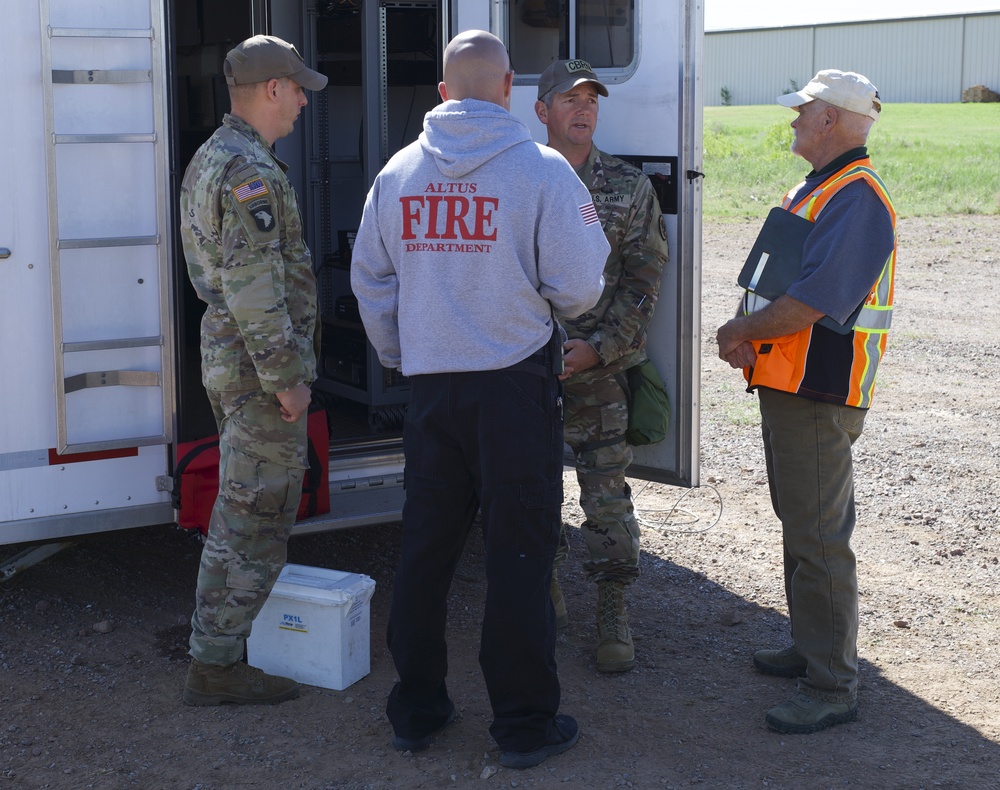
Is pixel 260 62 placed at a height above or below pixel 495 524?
above

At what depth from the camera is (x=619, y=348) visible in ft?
13.3

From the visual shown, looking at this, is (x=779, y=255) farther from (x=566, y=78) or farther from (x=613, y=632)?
(x=613, y=632)

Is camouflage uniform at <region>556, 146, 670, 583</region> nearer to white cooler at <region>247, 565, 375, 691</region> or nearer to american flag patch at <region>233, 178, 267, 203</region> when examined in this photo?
white cooler at <region>247, 565, 375, 691</region>

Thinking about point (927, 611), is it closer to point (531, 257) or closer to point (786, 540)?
point (786, 540)

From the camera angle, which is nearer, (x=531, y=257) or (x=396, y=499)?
(x=531, y=257)

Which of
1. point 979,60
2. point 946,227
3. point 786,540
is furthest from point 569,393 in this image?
point 979,60

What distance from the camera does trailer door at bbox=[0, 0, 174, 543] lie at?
12.4 ft

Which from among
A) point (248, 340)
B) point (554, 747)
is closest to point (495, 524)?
point (554, 747)

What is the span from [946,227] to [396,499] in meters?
13.1

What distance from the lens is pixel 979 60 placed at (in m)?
54.6

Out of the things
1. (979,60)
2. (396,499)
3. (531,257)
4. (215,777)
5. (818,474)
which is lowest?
(215,777)

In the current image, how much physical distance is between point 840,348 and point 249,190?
1.74 meters

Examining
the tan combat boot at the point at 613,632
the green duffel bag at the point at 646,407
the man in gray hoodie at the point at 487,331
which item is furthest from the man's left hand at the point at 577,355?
the tan combat boot at the point at 613,632

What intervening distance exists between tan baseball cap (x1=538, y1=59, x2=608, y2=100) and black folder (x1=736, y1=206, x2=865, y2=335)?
2.62 ft
